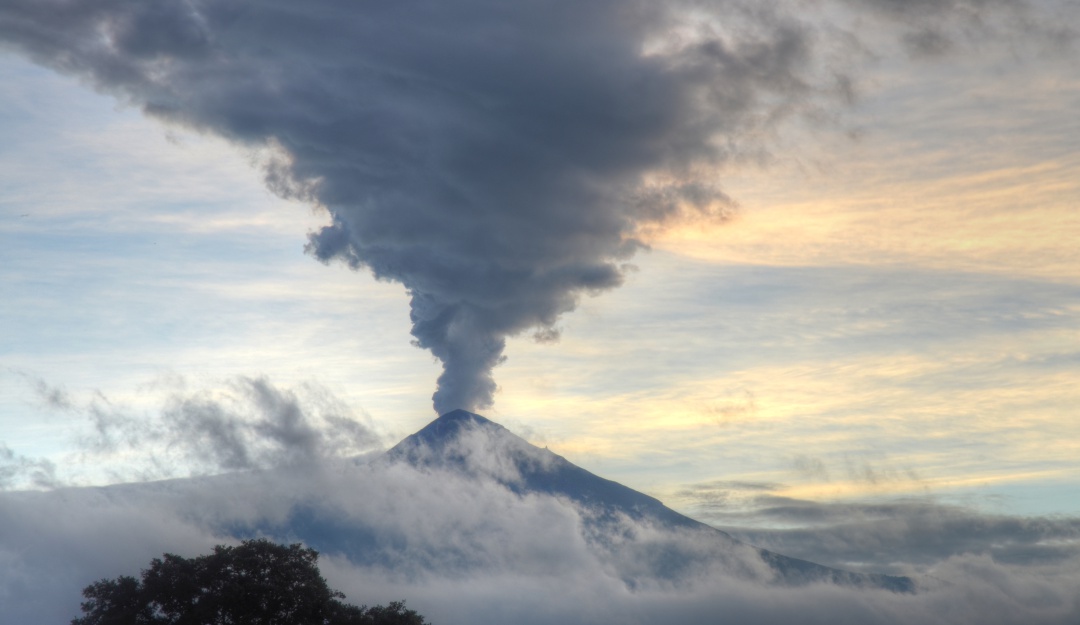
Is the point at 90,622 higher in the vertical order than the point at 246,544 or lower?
lower

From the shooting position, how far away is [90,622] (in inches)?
3425

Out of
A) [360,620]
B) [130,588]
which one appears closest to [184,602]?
[130,588]

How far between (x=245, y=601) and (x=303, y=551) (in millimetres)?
6468

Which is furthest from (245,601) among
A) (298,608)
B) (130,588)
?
(130,588)

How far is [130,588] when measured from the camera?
291 feet

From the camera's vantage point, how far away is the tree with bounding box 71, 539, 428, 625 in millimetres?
86000

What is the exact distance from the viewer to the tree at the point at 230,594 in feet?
282

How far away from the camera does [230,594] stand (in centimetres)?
8512

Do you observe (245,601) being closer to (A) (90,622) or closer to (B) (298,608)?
(B) (298,608)

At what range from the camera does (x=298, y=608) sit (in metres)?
86.3

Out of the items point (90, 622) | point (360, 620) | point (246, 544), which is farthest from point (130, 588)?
point (360, 620)

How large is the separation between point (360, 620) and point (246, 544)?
11234 millimetres

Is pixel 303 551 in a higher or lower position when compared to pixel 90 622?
higher

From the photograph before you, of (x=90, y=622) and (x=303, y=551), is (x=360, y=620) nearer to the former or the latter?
(x=303, y=551)
